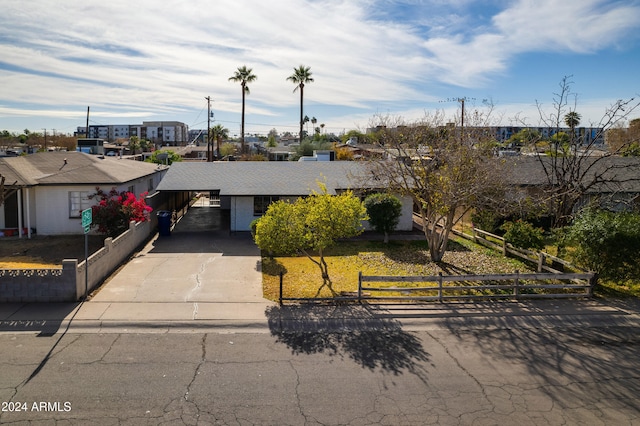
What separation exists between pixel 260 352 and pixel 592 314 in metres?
10.4

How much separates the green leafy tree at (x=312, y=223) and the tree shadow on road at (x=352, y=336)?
1.92 meters

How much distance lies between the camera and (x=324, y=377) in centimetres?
976

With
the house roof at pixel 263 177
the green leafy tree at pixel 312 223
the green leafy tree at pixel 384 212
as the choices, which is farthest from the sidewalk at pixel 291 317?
the house roof at pixel 263 177

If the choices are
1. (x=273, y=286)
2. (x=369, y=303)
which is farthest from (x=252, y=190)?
(x=369, y=303)

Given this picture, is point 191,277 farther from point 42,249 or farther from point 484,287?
point 484,287

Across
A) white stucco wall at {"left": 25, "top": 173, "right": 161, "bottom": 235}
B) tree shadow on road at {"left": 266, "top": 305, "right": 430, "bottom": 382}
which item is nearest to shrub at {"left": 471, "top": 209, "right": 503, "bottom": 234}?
tree shadow on road at {"left": 266, "top": 305, "right": 430, "bottom": 382}

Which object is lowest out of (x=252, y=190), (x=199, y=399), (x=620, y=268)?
(x=199, y=399)

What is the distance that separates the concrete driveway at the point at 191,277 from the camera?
545 inches

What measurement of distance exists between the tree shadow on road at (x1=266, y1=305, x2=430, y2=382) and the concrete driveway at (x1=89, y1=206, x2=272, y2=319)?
129cm

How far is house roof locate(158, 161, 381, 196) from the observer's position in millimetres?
24984

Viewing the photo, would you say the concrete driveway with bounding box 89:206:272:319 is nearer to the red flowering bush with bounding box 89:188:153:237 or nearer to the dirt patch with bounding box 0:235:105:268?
the red flowering bush with bounding box 89:188:153:237

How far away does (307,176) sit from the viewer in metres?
27.6

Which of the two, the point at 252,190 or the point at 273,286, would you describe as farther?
the point at 252,190

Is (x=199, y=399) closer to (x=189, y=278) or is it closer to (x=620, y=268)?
(x=189, y=278)
